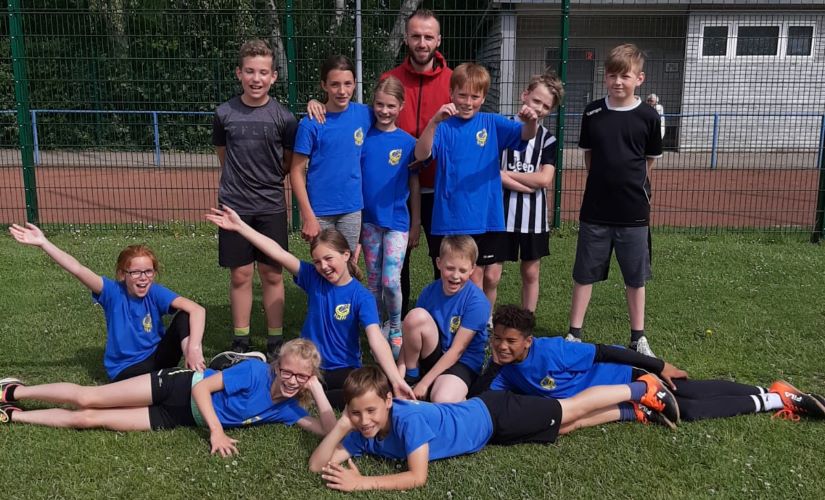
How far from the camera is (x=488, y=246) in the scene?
14.9 feet

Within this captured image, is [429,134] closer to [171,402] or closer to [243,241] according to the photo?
[243,241]

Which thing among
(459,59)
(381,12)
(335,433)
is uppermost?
(381,12)

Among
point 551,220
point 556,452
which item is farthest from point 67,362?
point 551,220

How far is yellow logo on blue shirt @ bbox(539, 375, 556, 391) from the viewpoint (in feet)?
12.3

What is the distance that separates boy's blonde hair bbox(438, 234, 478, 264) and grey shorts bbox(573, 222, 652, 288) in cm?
104

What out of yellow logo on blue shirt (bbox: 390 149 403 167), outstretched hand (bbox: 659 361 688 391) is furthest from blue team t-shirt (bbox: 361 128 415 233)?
outstretched hand (bbox: 659 361 688 391)

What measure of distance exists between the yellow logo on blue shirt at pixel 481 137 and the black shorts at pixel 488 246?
58 centimetres

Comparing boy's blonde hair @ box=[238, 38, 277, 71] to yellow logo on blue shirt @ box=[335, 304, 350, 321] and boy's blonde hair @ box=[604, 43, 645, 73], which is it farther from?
boy's blonde hair @ box=[604, 43, 645, 73]

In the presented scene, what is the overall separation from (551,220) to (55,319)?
5517 mm

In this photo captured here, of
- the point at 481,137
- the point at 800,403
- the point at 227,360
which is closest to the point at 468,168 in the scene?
the point at 481,137

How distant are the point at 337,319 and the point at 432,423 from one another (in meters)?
0.99

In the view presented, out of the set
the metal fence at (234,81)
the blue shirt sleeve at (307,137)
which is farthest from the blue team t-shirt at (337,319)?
the metal fence at (234,81)

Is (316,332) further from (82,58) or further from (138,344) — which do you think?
(82,58)

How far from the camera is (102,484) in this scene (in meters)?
3.13
